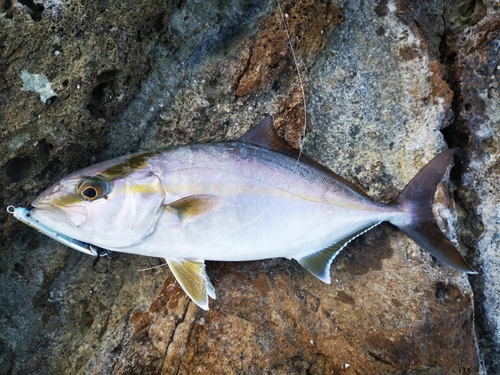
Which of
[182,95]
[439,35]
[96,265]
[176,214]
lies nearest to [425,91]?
[439,35]

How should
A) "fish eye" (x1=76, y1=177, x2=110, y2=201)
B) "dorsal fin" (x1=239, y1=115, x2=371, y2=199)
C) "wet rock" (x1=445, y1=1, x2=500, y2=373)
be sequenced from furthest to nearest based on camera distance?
"wet rock" (x1=445, y1=1, x2=500, y2=373) → "dorsal fin" (x1=239, y1=115, x2=371, y2=199) → "fish eye" (x1=76, y1=177, x2=110, y2=201)

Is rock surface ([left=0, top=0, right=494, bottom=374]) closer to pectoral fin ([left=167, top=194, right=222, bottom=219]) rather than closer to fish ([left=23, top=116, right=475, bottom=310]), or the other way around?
fish ([left=23, top=116, right=475, bottom=310])

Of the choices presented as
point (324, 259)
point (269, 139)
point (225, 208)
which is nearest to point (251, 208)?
point (225, 208)

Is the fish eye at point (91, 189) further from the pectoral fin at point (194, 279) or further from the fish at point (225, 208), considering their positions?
the pectoral fin at point (194, 279)

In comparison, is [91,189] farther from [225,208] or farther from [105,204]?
[225,208]

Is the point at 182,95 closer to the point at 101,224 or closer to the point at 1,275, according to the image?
the point at 101,224

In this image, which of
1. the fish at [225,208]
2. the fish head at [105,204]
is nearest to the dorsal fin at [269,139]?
the fish at [225,208]

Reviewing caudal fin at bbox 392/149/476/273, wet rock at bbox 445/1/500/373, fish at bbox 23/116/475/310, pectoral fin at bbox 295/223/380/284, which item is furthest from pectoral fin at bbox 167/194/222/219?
wet rock at bbox 445/1/500/373
